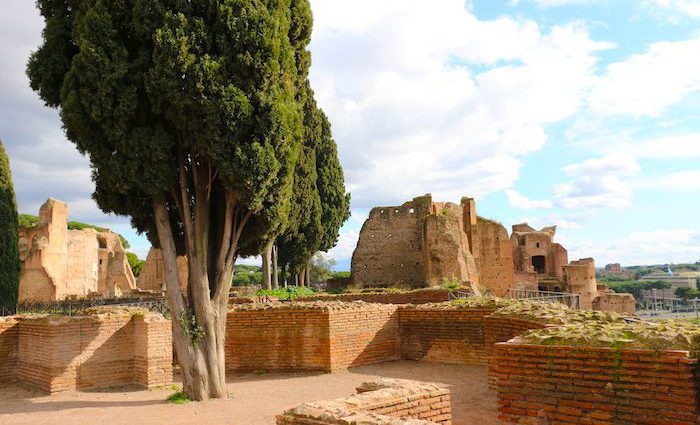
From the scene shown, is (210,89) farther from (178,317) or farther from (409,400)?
(409,400)

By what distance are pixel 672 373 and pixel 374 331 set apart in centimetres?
876

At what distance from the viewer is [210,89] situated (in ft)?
29.7

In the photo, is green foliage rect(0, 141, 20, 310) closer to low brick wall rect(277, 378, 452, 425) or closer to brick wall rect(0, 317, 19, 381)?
brick wall rect(0, 317, 19, 381)

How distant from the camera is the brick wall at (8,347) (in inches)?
459

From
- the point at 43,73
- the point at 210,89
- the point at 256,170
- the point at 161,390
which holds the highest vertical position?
the point at 43,73

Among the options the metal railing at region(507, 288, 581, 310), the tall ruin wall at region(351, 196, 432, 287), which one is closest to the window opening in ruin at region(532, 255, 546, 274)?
the metal railing at region(507, 288, 581, 310)

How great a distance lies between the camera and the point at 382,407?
18.0 ft

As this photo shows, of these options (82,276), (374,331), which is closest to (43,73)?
(374,331)

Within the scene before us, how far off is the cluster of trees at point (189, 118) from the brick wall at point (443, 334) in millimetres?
4284

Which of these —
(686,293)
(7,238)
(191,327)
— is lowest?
(686,293)

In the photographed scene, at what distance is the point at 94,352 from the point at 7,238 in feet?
35.6

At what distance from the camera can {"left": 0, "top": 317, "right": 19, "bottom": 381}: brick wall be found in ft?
38.2

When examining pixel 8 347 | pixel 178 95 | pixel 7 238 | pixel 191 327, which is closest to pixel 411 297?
pixel 191 327

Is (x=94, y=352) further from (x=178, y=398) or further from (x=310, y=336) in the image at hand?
(x=310, y=336)
